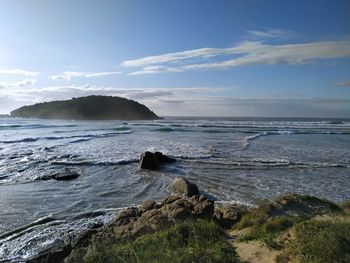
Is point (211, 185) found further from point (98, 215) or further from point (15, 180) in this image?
point (15, 180)

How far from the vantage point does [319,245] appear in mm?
5148

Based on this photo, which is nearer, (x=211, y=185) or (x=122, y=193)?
(x=122, y=193)

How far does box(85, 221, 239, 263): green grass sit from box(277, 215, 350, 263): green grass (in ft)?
2.93

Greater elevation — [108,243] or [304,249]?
[304,249]

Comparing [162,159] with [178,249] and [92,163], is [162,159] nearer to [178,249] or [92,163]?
[92,163]

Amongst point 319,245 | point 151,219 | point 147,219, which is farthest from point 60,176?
point 319,245

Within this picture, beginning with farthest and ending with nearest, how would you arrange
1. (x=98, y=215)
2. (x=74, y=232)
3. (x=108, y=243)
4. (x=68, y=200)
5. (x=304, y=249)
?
(x=68, y=200)
(x=98, y=215)
(x=74, y=232)
(x=108, y=243)
(x=304, y=249)

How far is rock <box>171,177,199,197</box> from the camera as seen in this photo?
11.8 metres

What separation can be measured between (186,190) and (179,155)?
1131cm

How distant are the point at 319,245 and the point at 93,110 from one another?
A: 131477mm

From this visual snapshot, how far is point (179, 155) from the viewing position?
23.2 m

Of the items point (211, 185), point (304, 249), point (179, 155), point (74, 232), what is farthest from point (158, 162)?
point (304, 249)

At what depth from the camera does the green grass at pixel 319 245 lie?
491cm

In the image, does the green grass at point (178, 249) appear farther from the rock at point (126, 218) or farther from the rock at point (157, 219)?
the rock at point (126, 218)
